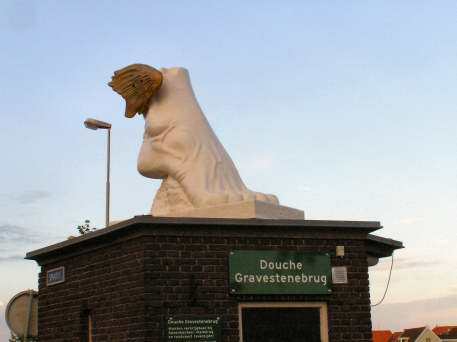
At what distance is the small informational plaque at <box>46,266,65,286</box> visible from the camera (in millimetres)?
16317

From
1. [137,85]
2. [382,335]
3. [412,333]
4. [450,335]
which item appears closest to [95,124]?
[137,85]

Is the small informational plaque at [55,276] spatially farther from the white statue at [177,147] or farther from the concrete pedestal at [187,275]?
the white statue at [177,147]

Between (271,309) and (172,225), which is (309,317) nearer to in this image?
(271,309)

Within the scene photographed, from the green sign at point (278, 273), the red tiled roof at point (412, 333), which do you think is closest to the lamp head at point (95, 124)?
the green sign at point (278, 273)

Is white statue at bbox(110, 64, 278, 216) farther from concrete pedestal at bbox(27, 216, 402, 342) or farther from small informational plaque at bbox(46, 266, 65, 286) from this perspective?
small informational plaque at bbox(46, 266, 65, 286)

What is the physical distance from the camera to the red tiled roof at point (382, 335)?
3780 inches

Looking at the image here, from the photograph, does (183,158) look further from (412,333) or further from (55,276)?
(412,333)

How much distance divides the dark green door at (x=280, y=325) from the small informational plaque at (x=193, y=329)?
1.69 ft

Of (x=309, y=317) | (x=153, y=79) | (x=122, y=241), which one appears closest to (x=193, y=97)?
(x=153, y=79)

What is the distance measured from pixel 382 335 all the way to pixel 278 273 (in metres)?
85.8

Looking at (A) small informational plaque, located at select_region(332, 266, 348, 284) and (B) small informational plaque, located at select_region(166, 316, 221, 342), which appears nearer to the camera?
(B) small informational plaque, located at select_region(166, 316, 221, 342)

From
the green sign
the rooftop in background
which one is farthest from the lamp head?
the rooftop in background

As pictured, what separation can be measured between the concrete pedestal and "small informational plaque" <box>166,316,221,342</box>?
3.4 inches

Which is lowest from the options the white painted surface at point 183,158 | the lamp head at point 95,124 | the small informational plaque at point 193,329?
the small informational plaque at point 193,329
